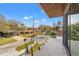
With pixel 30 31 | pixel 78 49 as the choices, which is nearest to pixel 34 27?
pixel 30 31

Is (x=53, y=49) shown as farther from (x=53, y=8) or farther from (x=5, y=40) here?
(x=5, y=40)

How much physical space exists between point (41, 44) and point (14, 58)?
1.56 feet

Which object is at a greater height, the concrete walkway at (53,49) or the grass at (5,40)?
the grass at (5,40)

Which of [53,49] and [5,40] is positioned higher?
[5,40]

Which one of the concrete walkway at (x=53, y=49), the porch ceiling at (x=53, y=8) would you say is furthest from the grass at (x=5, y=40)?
the porch ceiling at (x=53, y=8)

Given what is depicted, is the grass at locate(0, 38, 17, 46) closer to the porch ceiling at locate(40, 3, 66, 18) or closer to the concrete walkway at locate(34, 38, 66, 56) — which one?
the concrete walkway at locate(34, 38, 66, 56)

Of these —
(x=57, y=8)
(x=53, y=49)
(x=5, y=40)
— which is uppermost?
(x=57, y=8)

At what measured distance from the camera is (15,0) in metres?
2.77

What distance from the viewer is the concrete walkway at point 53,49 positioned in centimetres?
277

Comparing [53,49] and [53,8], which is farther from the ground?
[53,8]

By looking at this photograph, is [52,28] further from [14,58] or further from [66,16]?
[14,58]

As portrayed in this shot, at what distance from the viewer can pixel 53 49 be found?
9.11 feet

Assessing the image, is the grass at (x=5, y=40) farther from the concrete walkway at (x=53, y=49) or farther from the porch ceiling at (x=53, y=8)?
the porch ceiling at (x=53, y=8)

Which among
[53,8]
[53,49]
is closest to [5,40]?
[53,49]
